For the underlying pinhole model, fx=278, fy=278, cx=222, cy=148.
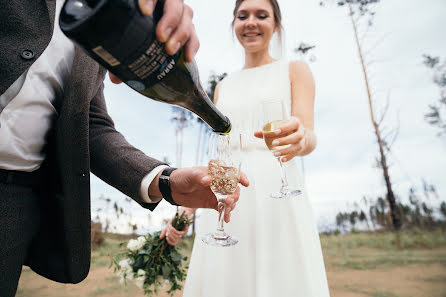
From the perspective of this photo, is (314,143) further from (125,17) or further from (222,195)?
(125,17)

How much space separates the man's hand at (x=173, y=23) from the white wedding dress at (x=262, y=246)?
1149mm

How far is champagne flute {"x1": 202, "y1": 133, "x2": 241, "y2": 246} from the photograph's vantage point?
1.12m

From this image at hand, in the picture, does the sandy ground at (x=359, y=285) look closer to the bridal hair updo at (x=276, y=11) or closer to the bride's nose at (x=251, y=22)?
the bridal hair updo at (x=276, y=11)

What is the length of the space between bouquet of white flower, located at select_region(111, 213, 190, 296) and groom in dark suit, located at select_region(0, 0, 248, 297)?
60.0 inches

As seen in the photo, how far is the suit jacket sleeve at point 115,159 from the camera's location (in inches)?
45.1

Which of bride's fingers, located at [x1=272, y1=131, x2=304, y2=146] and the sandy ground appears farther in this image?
the sandy ground

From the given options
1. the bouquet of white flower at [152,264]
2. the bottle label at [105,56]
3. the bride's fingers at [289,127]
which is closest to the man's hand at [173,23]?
the bottle label at [105,56]

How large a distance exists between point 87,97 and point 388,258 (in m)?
7.73

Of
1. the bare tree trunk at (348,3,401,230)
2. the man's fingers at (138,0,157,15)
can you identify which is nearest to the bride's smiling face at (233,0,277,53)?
the man's fingers at (138,0,157,15)

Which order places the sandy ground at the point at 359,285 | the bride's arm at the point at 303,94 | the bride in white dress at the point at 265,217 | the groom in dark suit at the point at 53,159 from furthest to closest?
the sandy ground at the point at 359,285
the bride's arm at the point at 303,94
the bride in white dress at the point at 265,217
the groom in dark suit at the point at 53,159

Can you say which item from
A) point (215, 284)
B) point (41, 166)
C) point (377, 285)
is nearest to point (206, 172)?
point (41, 166)

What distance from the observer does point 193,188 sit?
3.82ft

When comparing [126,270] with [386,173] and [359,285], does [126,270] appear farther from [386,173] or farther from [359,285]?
[386,173]

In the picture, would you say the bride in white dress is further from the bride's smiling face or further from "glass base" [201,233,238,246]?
"glass base" [201,233,238,246]
